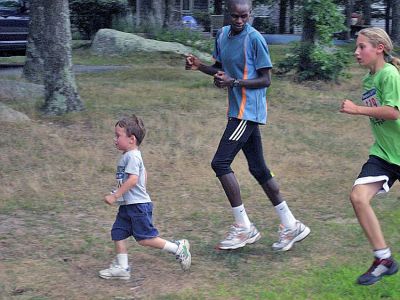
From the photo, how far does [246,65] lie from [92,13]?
18.5m

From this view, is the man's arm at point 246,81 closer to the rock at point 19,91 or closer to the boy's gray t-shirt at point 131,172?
the boy's gray t-shirt at point 131,172

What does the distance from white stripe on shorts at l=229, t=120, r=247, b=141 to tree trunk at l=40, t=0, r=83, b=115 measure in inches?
196

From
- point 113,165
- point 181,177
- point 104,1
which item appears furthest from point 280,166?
point 104,1

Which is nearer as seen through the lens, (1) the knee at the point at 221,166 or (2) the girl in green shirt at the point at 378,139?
(2) the girl in green shirt at the point at 378,139

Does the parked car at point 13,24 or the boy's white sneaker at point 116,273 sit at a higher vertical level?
the parked car at point 13,24

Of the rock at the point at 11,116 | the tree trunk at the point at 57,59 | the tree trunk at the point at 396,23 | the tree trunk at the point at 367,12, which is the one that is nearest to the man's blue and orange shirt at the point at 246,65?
the rock at the point at 11,116

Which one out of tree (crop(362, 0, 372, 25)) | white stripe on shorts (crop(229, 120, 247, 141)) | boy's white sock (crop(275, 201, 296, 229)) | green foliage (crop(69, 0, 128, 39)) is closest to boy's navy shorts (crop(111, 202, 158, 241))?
white stripe on shorts (crop(229, 120, 247, 141))

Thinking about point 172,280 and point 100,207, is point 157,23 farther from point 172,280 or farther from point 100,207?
point 172,280

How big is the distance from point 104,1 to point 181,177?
16.4m

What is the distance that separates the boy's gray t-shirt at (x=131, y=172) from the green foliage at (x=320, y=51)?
887 centimetres

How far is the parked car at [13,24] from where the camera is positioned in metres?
17.0

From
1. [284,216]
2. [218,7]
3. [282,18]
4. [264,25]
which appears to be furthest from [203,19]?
[284,216]

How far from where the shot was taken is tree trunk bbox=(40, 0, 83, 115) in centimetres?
972

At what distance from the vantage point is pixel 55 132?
8.95m
